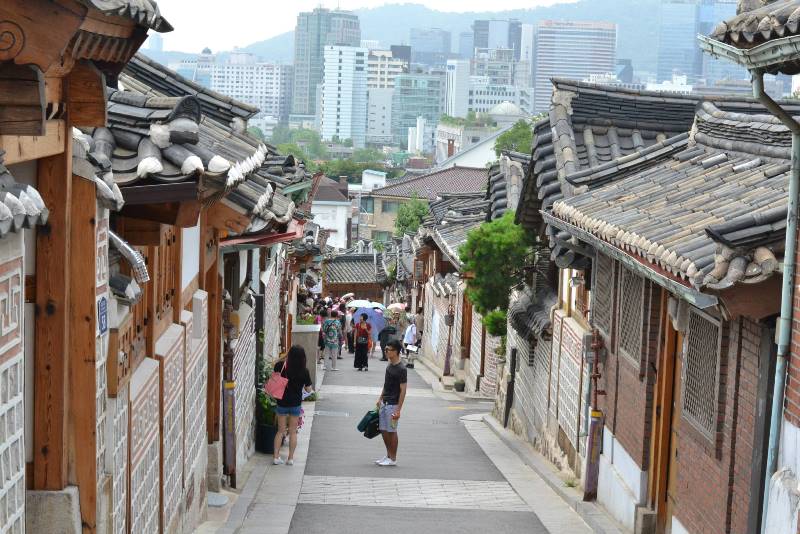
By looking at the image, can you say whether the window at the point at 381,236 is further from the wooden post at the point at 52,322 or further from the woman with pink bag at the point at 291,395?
the wooden post at the point at 52,322

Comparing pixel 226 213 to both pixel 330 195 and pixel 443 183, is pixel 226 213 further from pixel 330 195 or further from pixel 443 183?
pixel 330 195

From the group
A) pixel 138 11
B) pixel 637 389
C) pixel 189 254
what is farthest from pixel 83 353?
pixel 637 389

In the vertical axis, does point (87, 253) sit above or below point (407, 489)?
above

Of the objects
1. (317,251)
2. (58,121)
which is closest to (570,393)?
(58,121)

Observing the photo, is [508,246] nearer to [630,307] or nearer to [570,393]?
[570,393]

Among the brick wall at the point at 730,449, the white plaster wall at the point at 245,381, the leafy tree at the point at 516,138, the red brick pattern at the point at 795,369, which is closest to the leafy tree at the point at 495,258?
the white plaster wall at the point at 245,381

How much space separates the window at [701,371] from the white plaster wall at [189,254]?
174 inches

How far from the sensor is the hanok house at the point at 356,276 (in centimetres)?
6906

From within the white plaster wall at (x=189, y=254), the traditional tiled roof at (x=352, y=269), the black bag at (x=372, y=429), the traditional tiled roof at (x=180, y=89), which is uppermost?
the traditional tiled roof at (x=180, y=89)

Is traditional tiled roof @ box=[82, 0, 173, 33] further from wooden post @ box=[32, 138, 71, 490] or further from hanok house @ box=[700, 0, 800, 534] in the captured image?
hanok house @ box=[700, 0, 800, 534]

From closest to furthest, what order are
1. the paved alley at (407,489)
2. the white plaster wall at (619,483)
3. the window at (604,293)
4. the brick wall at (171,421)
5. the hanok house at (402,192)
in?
the brick wall at (171,421) < the white plaster wall at (619,483) < the paved alley at (407,489) < the window at (604,293) < the hanok house at (402,192)

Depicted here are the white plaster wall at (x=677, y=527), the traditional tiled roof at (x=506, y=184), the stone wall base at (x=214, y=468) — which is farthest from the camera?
the traditional tiled roof at (x=506, y=184)

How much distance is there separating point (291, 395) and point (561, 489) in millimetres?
3752

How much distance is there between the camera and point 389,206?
95.2 m
